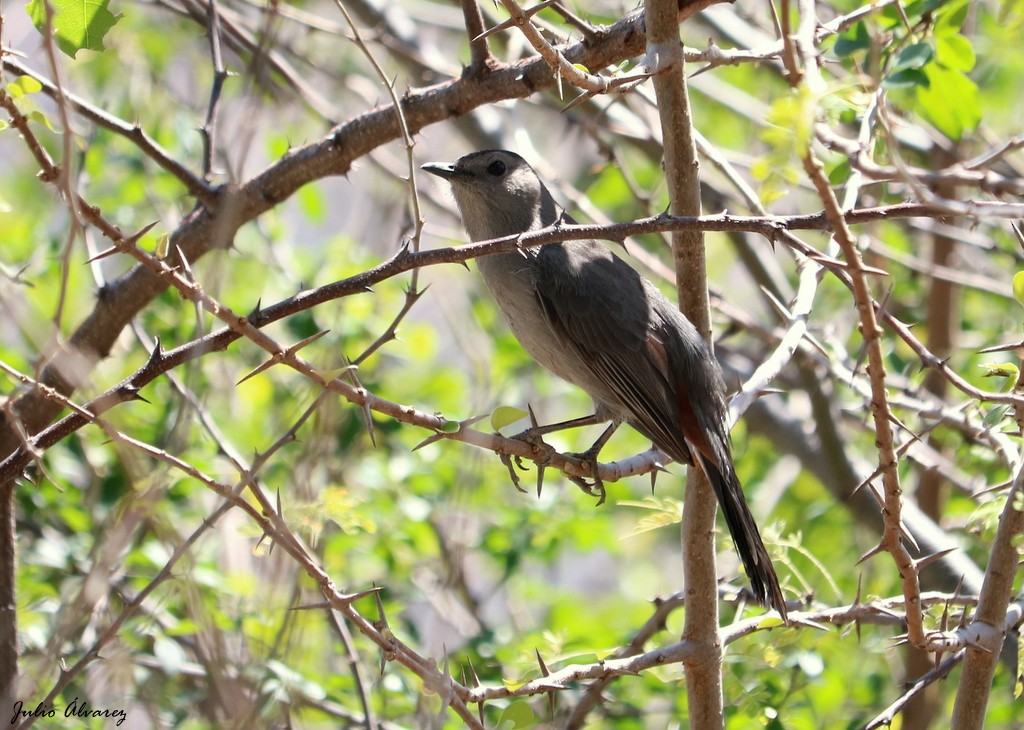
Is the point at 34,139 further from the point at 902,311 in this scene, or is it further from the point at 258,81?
the point at 902,311

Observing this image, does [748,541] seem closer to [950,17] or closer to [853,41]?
[853,41]

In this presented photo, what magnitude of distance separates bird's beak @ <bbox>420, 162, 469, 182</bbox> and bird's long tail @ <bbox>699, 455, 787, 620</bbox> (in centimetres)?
201

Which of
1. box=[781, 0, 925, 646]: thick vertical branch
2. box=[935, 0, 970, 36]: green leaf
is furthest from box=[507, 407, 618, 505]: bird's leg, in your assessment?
box=[935, 0, 970, 36]: green leaf

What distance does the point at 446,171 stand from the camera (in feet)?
15.8

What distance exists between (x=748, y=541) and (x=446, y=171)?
2.33m

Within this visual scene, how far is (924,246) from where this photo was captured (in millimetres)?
7062

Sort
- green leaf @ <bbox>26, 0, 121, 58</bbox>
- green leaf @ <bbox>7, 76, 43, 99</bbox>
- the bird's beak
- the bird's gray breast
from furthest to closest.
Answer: the bird's beak, the bird's gray breast, green leaf @ <bbox>26, 0, 121, 58</bbox>, green leaf @ <bbox>7, 76, 43, 99</bbox>

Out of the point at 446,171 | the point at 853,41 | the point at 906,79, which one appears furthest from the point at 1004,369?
the point at 446,171

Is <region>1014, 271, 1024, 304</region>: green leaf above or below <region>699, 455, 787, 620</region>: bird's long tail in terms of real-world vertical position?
above

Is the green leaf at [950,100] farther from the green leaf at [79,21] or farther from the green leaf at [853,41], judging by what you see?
the green leaf at [79,21]

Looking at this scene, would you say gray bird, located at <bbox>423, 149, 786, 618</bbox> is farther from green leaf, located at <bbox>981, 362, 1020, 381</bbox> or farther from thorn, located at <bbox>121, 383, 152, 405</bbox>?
thorn, located at <bbox>121, 383, 152, 405</bbox>

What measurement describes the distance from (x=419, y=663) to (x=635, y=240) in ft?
13.9

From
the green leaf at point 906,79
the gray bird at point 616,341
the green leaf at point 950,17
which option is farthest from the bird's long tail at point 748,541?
the green leaf at point 950,17

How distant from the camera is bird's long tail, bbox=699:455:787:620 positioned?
324 centimetres
